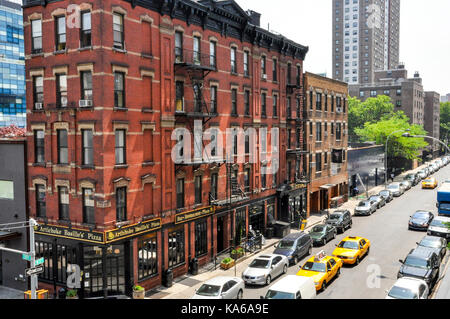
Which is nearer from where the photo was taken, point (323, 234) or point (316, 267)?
point (316, 267)

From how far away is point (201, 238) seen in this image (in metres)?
29.3

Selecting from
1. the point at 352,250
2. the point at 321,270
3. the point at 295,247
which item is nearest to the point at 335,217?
the point at 352,250

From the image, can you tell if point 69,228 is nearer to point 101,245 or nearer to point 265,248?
point 101,245

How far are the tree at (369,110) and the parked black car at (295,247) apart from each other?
73.1 metres

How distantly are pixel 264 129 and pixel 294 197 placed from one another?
29.5 ft

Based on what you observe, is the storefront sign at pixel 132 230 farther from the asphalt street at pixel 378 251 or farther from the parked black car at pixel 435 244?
the parked black car at pixel 435 244

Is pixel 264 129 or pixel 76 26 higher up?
pixel 76 26

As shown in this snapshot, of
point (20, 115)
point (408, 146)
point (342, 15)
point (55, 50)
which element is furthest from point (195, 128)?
point (342, 15)

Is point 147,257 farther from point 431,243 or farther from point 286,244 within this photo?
point 431,243

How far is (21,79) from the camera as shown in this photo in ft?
300

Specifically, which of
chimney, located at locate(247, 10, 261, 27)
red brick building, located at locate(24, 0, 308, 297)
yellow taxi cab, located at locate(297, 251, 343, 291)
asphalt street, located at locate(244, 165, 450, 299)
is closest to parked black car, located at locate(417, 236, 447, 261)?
asphalt street, located at locate(244, 165, 450, 299)

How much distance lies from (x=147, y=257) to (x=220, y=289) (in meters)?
5.87

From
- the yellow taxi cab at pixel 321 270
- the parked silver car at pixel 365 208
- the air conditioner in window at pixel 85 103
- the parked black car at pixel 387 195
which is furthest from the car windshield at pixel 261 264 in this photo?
the parked black car at pixel 387 195

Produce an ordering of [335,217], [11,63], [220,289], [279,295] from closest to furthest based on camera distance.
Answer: [279,295], [220,289], [335,217], [11,63]
